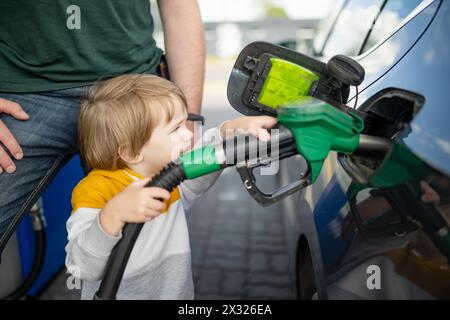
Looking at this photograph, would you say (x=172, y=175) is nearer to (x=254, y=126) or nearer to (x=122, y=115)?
(x=254, y=126)

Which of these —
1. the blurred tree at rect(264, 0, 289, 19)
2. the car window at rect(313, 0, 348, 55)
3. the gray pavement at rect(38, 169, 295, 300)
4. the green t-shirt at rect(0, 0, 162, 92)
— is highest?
the green t-shirt at rect(0, 0, 162, 92)

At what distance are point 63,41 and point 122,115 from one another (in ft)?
1.30

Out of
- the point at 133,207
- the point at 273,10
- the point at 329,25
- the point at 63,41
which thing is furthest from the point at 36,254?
the point at 273,10

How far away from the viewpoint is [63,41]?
4.54ft

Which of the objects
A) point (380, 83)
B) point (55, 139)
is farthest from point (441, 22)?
point (55, 139)

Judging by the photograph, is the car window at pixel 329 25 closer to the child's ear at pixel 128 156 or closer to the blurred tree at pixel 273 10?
the child's ear at pixel 128 156

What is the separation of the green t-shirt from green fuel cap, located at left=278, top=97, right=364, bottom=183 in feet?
2.61

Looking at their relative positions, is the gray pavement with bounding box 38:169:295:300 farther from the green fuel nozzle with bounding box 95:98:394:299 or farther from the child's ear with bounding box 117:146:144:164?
the green fuel nozzle with bounding box 95:98:394:299

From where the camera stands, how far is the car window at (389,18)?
1.29 meters

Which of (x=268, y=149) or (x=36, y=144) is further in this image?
(x=36, y=144)

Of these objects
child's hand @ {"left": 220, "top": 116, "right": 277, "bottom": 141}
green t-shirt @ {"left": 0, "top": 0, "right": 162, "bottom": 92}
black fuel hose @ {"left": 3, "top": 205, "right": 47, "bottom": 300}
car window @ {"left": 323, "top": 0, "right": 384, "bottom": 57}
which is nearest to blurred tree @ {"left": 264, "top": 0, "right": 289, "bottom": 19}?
car window @ {"left": 323, "top": 0, "right": 384, "bottom": 57}

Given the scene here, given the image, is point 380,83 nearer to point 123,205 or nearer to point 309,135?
point 309,135

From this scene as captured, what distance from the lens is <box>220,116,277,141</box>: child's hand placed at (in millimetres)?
917

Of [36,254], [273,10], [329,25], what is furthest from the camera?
[273,10]
